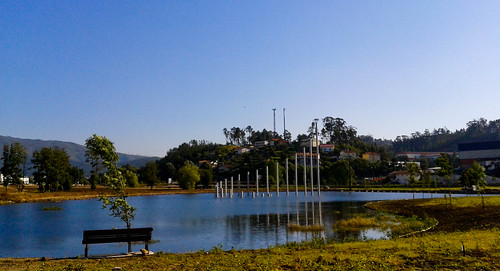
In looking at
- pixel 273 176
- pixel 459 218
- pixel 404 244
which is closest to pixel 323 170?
pixel 273 176

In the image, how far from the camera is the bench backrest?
21609 millimetres

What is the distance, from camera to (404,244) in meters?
21.6

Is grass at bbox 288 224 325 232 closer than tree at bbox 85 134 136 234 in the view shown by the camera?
No

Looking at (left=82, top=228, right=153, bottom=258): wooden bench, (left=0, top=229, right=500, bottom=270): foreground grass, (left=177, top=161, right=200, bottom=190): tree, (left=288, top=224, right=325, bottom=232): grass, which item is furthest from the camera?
(left=177, top=161, right=200, bottom=190): tree

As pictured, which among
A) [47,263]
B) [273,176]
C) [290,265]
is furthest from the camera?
[273,176]

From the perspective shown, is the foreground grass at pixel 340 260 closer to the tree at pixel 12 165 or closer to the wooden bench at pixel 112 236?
the wooden bench at pixel 112 236

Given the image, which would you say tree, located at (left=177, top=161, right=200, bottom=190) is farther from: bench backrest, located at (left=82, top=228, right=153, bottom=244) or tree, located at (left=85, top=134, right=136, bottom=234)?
bench backrest, located at (left=82, top=228, right=153, bottom=244)

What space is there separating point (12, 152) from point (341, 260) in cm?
12538

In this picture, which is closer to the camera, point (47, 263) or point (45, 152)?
point (47, 263)

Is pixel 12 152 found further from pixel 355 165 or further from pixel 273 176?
pixel 355 165

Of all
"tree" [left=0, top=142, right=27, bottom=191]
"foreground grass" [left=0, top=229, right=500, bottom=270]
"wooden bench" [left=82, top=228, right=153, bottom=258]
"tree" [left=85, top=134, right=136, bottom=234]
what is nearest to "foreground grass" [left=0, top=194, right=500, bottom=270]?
"foreground grass" [left=0, top=229, right=500, bottom=270]

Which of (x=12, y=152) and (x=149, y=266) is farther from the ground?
(x=12, y=152)

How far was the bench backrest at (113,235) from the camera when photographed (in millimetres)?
21609

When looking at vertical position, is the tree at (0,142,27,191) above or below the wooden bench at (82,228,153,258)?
above
